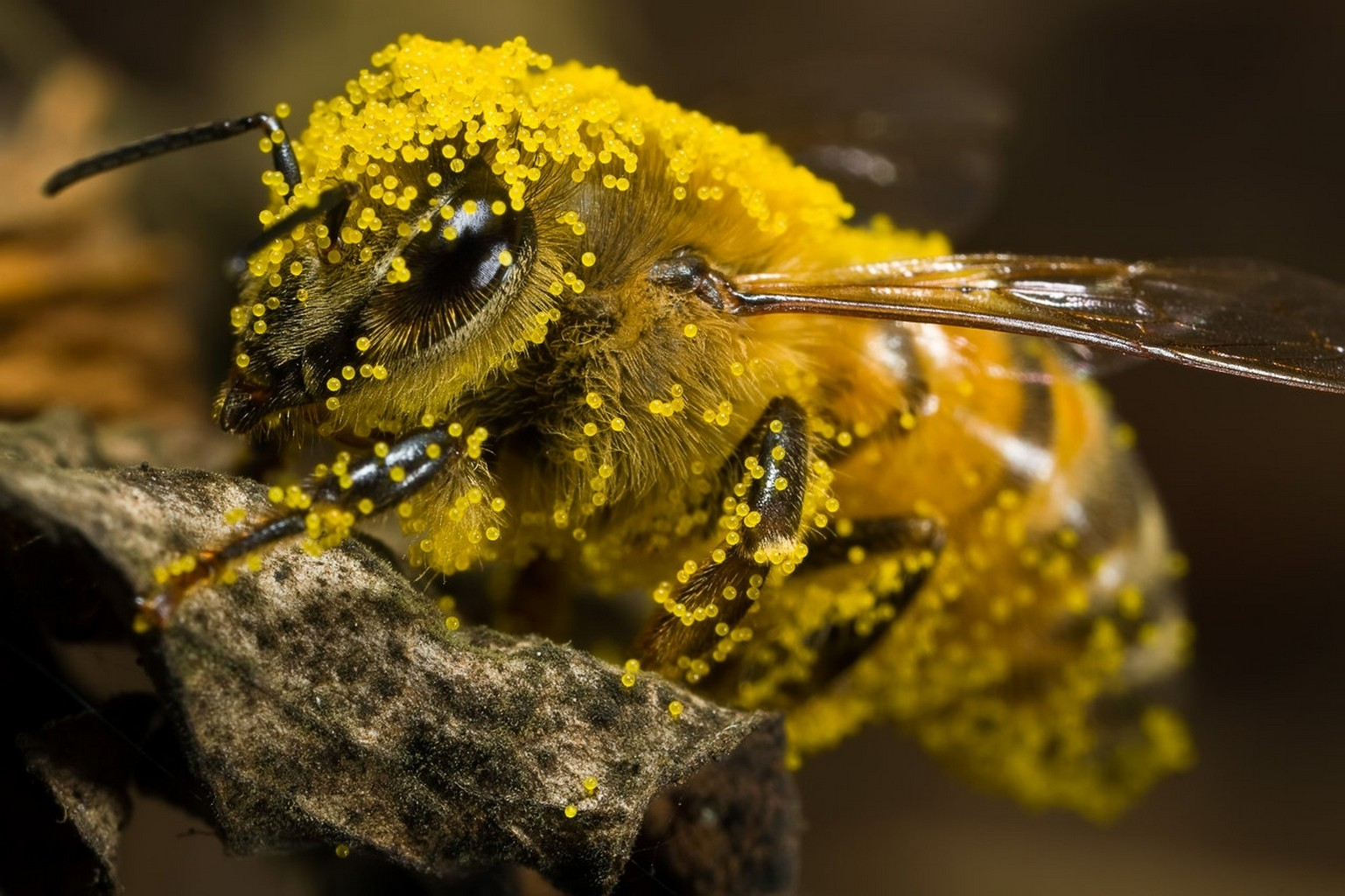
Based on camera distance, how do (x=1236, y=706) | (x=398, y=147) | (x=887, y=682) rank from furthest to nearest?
(x=1236, y=706) < (x=887, y=682) < (x=398, y=147)

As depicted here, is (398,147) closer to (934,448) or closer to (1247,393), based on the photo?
(934,448)

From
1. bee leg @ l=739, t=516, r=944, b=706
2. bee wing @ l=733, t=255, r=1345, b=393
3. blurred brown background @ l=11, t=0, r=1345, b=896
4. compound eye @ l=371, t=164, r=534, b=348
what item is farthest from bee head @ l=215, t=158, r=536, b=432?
blurred brown background @ l=11, t=0, r=1345, b=896

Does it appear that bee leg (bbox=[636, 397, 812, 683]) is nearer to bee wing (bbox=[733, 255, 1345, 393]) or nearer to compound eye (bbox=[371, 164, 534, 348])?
bee wing (bbox=[733, 255, 1345, 393])

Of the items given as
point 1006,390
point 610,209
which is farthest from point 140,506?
point 1006,390

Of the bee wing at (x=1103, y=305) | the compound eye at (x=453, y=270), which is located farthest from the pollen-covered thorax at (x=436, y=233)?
the bee wing at (x=1103, y=305)

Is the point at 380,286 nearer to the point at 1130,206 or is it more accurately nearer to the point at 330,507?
the point at 330,507

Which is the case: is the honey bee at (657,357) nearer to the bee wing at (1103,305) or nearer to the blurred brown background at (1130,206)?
the bee wing at (1103,305)
